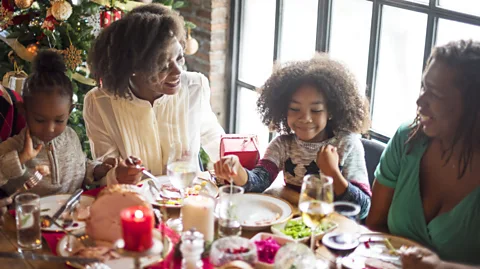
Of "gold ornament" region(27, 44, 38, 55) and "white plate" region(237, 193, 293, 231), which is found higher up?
"gold ornament" region(27, 44, 38, 55)

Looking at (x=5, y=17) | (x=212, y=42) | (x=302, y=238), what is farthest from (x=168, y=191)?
(x=212, y=42)

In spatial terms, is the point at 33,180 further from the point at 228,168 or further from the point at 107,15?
the point at 107,15

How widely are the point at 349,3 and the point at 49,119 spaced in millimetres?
1713

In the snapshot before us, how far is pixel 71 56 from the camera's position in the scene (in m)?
3.19

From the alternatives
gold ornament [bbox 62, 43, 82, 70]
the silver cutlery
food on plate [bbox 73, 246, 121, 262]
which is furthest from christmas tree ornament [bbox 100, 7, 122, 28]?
food on plate [bbox 73, 246, 121, 262]

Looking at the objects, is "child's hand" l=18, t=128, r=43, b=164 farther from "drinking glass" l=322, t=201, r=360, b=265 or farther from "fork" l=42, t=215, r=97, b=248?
"drinking glass" l=322, t=201, r=360, b=265

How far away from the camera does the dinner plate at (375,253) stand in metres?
1.66

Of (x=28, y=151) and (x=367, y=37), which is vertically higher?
(x=367, y=37)

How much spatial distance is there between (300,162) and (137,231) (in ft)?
3.56

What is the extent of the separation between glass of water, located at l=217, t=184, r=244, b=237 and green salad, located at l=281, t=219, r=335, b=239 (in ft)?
0.51

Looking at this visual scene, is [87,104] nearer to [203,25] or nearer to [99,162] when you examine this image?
[99,162]

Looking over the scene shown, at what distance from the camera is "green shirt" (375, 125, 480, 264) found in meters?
1.80

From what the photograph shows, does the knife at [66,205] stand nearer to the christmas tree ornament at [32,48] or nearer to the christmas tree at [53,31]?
the christmas tree at [53,31]

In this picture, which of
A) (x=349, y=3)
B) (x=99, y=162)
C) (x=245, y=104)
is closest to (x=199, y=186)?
(x=99, y=162)
